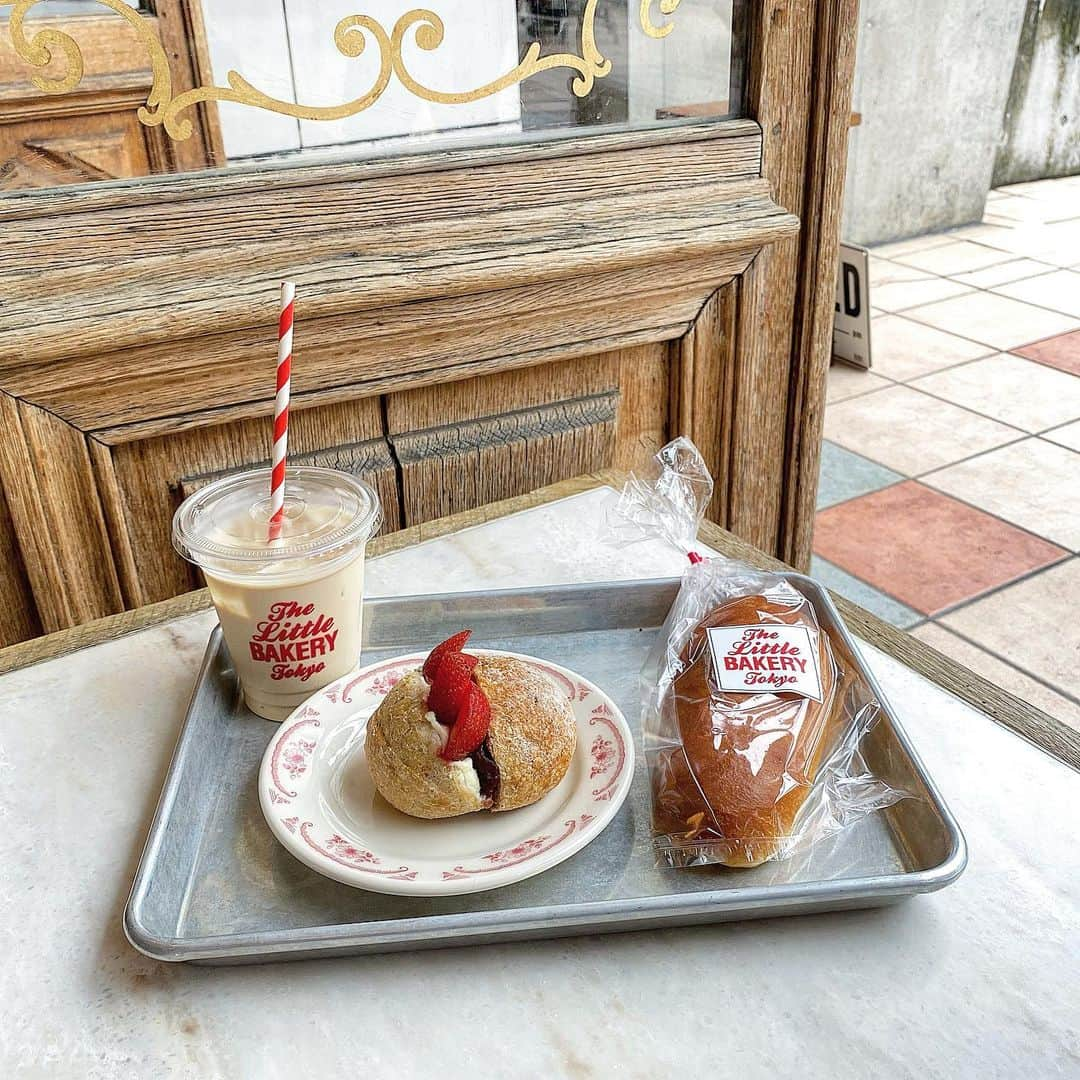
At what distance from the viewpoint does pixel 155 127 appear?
93cm

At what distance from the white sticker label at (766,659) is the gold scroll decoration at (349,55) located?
587mm

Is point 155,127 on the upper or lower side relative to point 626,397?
upper

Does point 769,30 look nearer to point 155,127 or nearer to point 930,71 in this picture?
point 155,127

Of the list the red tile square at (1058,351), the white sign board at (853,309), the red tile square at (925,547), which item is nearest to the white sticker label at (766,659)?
the red tile square at (925,547)

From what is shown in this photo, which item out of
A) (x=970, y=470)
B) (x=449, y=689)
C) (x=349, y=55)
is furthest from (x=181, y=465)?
(x=970, y=470)

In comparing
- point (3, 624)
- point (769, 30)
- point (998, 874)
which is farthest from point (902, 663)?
point (3, 624)

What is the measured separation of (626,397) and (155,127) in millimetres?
606

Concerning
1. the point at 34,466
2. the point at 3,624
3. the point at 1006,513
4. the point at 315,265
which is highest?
the point at 315,265

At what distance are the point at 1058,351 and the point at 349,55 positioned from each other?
9.50 ft

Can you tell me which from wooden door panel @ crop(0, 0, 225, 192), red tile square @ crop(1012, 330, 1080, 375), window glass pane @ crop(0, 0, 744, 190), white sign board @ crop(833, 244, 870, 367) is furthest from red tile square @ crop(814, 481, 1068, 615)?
wooden door panel @ crop(0, 0, 225, 192)

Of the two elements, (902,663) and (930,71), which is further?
(930,71)

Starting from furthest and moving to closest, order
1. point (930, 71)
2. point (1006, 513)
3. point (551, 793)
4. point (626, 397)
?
point (930, 71) → point (1006, 513) → point (626, 397) → point (551, 793)

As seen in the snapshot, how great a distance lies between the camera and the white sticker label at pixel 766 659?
0.72m

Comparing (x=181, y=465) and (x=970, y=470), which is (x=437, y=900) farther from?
(x=970, y=470)
